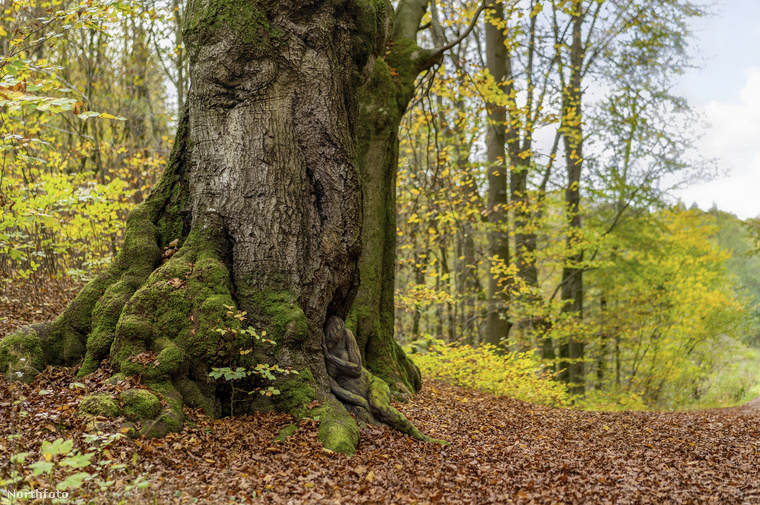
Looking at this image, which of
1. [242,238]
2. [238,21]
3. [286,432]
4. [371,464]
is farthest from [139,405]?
[238,21]

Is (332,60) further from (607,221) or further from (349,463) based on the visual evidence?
(607,221)

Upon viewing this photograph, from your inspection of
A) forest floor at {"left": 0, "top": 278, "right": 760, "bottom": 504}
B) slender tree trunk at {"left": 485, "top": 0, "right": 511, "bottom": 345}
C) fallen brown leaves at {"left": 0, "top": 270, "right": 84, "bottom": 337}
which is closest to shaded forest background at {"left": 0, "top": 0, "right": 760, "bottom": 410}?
slender tree trunk at {"left": 485, "top": 0, "right": 511, "bottom": 345}

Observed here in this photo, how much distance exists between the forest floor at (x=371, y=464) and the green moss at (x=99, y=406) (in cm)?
8

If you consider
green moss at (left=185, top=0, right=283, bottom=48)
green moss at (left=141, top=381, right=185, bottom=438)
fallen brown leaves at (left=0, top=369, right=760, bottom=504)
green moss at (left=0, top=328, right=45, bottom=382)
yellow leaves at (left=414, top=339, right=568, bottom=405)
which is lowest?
yellow leaves at (left=414, top=339, right=568, bottom=405)

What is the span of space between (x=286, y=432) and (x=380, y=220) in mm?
3493

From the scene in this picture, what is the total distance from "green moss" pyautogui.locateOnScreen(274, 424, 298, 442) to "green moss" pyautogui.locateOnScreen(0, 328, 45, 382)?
215cm

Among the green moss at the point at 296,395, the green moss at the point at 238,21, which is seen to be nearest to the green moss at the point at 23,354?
the green moss at the point at 296,395

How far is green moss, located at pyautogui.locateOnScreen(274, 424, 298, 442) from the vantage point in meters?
4.12

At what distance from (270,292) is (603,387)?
16.6 m

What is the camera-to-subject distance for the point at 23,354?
4.36 m

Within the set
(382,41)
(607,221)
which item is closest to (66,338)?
(382,41)

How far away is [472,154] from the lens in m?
16.0

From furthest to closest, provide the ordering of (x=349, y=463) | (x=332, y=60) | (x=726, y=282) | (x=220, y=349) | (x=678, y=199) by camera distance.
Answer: (x=726, y=282), (x=678, y=199), (x=332, y=60), (x=220, y=349), (x=349, y=463)

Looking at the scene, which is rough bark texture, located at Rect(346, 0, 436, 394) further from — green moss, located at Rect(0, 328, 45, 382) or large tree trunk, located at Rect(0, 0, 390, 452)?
green moss, located at Rect(0, 328, 45, 382)
